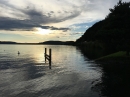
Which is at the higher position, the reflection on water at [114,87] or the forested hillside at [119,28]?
the forested hillside at [119,28]

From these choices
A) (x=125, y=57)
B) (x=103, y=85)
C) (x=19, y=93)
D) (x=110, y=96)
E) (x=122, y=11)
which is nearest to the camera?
(x=110, y=96)

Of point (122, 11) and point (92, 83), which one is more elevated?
point (122, 11)

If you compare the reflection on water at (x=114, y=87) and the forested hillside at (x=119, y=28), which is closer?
the reflection on water at (x=114, y=87)

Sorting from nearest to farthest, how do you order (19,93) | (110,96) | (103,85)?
(110,96)
(19,93)
(103,85)

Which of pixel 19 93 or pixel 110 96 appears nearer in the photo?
pixel 110 96

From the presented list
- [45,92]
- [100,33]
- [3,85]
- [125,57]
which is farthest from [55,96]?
[100,33]

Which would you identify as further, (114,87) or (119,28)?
(119,28)

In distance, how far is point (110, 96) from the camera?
17734 mm

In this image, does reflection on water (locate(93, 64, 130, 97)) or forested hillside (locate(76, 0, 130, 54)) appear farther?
forested hillside (locate(76, 0, 130, 54))

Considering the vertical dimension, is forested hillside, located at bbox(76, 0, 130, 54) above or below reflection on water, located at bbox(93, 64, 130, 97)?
above

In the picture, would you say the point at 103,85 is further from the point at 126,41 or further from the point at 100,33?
the point at 100,33

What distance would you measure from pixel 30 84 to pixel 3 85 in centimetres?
325

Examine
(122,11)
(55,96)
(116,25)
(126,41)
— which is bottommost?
(55,96)

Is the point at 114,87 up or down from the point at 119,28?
down
